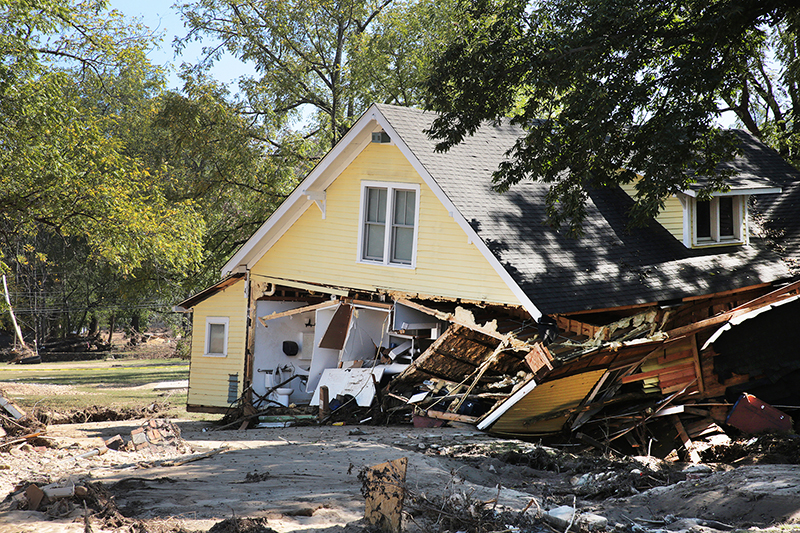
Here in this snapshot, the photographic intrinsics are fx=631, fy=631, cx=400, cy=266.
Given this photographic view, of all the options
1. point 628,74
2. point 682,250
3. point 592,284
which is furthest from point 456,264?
point 682,250

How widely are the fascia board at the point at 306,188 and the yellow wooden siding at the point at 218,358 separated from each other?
1001 mm

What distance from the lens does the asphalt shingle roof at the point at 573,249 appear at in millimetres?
12266

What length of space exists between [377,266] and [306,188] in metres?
2.69

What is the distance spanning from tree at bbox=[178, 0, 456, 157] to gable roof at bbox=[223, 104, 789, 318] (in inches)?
408

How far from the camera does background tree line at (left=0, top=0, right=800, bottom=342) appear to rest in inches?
437

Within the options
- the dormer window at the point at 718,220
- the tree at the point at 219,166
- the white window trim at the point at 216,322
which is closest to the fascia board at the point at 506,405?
the dormer window at the point at 718,220

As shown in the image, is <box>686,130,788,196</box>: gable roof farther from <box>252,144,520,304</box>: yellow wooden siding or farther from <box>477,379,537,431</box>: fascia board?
<box>477,379,537,431</box>: fascia board

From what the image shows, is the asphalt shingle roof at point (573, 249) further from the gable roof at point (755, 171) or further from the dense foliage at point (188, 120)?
the dense foliage at point (188, 120)

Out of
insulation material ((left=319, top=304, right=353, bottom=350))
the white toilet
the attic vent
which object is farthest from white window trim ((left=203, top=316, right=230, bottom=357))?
the attic vent

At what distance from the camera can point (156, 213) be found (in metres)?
22.3

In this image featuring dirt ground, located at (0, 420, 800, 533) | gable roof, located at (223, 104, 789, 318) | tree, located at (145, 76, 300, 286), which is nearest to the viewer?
dirt ground, located at (0, 420, 800, 533)

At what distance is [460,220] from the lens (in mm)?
12773

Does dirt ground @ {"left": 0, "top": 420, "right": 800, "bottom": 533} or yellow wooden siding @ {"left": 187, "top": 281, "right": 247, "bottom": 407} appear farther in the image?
yellow wooden siding @ {"left": 187, "top": 281, "right": 247, "bottom": 407}

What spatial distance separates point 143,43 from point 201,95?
9.68 ft
